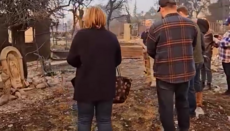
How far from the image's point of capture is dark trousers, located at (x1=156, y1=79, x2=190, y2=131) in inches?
126

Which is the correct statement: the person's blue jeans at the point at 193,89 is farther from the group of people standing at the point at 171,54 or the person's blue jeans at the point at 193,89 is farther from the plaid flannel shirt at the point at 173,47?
the plaid flannel shirt at the point at 173,47

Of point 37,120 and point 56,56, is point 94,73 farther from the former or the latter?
point 56,56

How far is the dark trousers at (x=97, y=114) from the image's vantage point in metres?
3.04

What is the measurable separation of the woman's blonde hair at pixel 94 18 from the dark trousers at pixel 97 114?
2.43 ft

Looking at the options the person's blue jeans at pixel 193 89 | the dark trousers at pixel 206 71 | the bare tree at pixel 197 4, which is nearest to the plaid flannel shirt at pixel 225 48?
the dark trousers at pixel 206 71

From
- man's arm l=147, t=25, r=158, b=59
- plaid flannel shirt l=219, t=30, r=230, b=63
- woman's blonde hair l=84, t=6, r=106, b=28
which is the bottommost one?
plaid flannel shirt l=219, t=30, r=230, b=63

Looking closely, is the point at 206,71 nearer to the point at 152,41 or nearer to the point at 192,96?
the point at 192,96

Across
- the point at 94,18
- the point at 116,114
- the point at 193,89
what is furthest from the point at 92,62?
the point at 116,114

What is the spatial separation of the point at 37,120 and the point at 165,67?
2362mm

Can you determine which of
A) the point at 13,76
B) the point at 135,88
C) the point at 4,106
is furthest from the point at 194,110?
the point at 13,76

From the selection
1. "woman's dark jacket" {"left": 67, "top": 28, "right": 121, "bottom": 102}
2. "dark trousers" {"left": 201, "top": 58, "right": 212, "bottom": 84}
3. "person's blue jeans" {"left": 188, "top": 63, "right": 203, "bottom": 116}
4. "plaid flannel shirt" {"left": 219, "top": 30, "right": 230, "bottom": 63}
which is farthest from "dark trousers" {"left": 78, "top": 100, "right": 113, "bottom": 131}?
"dark trousers" {"left": 201, "top": 58, "right": 212, "bottom": 84}

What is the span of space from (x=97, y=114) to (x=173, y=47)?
1004 mm

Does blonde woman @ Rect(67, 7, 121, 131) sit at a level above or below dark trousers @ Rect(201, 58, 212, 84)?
above

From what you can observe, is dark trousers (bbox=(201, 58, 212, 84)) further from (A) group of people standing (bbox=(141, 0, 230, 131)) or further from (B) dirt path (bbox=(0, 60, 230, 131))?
(A) group of people standing (bbox=(141, 0, 230, 131))
